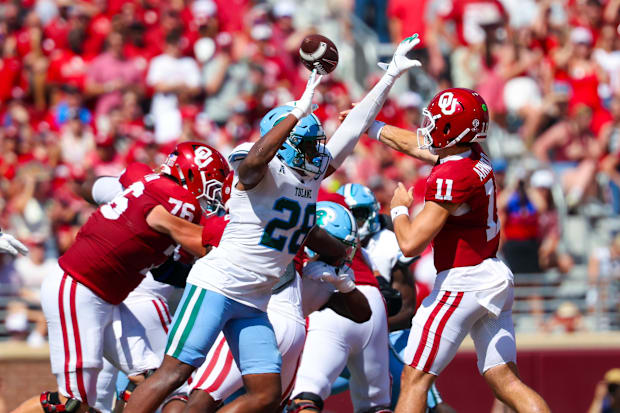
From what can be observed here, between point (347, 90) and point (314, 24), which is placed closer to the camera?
point (347, 90)

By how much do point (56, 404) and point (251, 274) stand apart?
5.36ft

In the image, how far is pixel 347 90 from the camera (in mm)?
12844

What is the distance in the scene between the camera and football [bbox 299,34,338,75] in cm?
596

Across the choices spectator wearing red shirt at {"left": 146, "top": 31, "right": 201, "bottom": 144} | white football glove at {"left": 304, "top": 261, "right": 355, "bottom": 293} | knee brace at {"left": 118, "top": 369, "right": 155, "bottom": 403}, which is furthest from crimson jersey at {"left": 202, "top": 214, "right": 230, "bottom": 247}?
spectator wearing red shirt at {"left": 146, "top": 31, "right": 201, "bottom": 144}

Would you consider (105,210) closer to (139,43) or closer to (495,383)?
(495,383)

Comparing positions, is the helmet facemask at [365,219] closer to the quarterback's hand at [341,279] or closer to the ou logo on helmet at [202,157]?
the quarterback's hand at [341,279]

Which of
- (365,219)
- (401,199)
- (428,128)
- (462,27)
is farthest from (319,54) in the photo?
(462,27)

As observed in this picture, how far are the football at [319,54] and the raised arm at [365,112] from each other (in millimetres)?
434

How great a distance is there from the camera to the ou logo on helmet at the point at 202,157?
6434 mm

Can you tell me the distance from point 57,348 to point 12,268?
151 inches

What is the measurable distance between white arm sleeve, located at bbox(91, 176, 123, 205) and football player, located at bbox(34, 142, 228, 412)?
68cm

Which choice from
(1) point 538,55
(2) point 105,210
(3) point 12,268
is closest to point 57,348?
(2) point 105,210

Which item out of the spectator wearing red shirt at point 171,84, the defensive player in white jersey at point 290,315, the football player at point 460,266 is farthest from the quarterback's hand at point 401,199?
the spectator wearing red shirt at point 171,84

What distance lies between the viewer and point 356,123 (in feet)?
20.9
